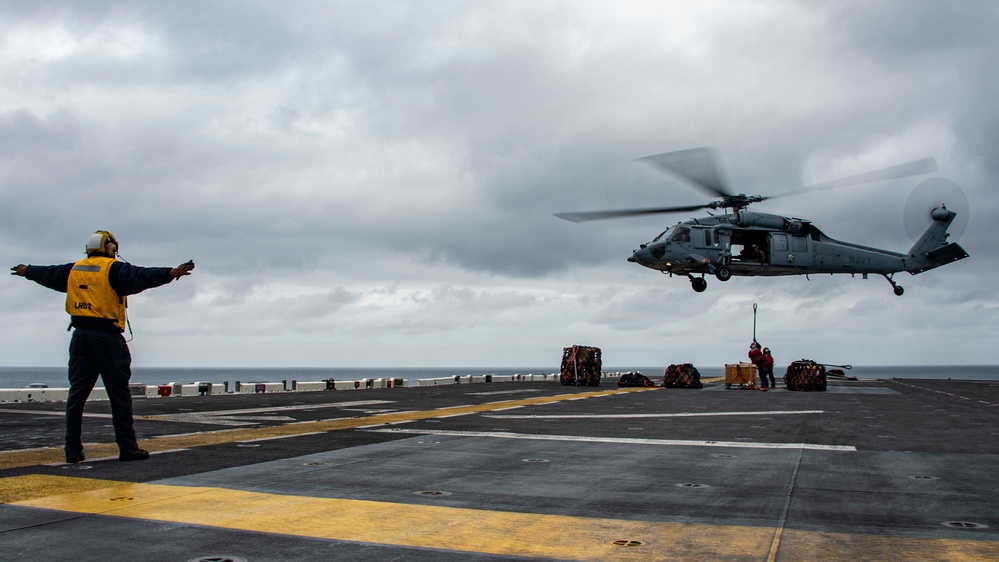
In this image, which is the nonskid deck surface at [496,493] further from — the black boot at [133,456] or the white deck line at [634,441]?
the black boot at [133,456]

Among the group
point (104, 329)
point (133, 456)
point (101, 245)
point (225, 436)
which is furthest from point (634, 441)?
point (101, 245)

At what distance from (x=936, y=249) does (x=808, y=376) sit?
1324 cm

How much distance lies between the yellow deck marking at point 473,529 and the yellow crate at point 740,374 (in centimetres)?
3047

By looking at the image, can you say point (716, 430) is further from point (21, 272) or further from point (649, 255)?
point (649, 255)

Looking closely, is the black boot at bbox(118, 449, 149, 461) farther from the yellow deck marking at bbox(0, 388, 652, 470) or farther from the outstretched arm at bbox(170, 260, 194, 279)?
the outstretched arm at bbox(170, 260, 194, 279)

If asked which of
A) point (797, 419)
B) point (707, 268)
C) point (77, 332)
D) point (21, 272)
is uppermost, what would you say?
point (707, 268)

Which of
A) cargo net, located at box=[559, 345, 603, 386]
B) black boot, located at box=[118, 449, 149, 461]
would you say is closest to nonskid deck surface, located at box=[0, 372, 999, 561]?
black boot, located at box=[118, 449, 149, 461]

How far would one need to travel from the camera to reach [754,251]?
33.8 m

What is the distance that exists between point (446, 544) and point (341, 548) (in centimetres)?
66

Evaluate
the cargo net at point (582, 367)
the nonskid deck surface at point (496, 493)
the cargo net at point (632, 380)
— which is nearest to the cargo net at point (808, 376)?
the cargo net at point (632, 380)

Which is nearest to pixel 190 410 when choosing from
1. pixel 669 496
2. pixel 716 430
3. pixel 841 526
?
pixel 716 430

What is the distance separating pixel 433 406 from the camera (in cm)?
1814

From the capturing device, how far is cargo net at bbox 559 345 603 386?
114 feet

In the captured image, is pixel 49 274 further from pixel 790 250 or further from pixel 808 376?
pixel 790 250
